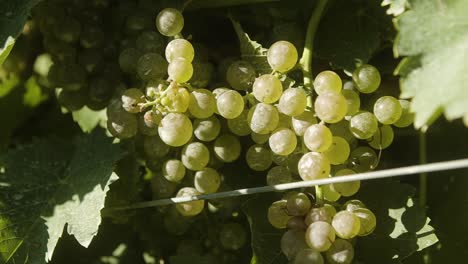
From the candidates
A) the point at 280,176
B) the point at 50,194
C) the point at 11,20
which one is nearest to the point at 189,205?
the point at 280,176

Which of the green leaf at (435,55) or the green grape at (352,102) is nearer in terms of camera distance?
the green leaf at (435,55)

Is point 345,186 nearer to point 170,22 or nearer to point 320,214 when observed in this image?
point 320,214

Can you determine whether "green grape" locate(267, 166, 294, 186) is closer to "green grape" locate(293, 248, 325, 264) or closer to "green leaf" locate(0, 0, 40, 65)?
"green grape" locate(293, 248, 325, 264)

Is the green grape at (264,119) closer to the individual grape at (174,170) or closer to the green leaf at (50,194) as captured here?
the individual grape at (174,170)

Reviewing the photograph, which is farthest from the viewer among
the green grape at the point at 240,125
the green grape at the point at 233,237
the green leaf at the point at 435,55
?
the green grape at the point at 233,237

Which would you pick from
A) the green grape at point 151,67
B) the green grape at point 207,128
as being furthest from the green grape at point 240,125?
the green grape at point 151,67
